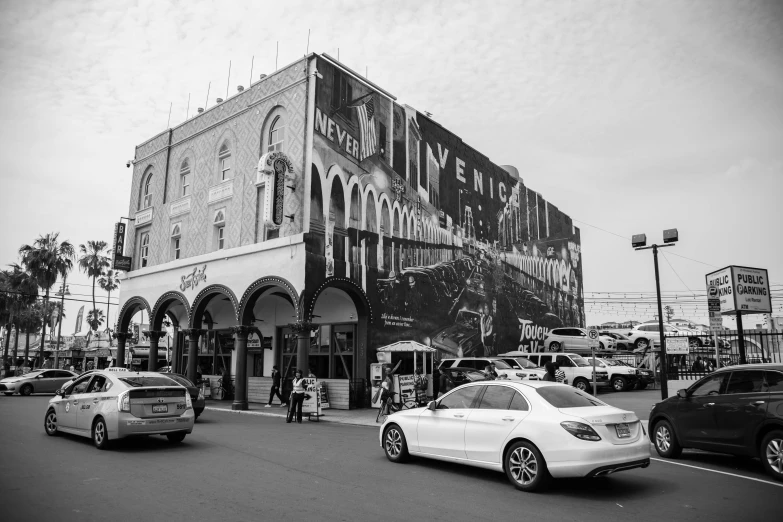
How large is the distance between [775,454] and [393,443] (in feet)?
19.6

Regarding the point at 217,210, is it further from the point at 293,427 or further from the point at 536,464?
the point at 536,464

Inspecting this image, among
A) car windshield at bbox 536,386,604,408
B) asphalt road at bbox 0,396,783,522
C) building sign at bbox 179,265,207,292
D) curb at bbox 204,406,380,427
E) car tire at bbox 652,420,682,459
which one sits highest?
building sign at bbox 179,265,207,292

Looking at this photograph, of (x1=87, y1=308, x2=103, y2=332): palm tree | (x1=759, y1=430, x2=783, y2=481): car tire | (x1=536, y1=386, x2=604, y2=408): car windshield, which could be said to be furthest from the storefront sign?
(x1=87, y1=308, x2=103, y2=332): palm tree

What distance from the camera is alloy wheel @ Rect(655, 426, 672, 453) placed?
10875mm

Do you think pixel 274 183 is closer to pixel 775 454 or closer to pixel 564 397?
pixel 564 397

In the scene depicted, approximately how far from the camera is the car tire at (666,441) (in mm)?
10727

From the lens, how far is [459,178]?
3288 cm

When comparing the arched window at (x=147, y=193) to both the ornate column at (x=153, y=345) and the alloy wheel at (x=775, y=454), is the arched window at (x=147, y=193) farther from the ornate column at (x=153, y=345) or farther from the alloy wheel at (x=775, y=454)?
the alloy wheel at (x=775, y=454)

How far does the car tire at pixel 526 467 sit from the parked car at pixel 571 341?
92.9 feet

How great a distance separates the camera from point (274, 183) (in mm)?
22172

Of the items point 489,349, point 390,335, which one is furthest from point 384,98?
point 489,349

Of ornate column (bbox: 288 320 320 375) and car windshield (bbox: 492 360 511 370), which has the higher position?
ornate column (bbox: 288 320 320 375)

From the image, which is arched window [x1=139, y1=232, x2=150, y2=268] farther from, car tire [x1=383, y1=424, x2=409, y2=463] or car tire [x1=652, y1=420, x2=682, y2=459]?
car tire [x1=652, y1=420, x2=682, y2=459]

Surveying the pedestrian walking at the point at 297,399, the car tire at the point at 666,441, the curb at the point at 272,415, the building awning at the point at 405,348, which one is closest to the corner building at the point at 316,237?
the curb at the point at 272,415
